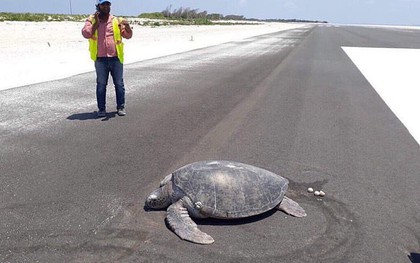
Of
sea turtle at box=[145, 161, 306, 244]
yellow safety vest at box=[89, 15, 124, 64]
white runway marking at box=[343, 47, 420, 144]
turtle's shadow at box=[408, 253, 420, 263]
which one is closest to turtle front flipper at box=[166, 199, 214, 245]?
sea turtle at box=[145, 161, 306, 244]

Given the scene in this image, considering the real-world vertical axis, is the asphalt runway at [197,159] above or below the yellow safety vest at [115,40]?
below

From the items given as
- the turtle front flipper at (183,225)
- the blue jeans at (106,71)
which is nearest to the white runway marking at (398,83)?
the turtle front flipper at (183,225)

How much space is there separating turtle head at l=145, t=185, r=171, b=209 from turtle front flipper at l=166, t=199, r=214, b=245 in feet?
0.42

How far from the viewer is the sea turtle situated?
12.8 feet

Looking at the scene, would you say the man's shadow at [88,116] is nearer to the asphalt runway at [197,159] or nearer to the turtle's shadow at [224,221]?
the asphalt runway at [197,159]

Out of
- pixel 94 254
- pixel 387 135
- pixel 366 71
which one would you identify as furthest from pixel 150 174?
pixel 366 71

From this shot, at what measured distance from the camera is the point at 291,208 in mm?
4316

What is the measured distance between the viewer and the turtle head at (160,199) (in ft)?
13.6

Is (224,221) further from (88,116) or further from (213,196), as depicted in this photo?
(88,116)

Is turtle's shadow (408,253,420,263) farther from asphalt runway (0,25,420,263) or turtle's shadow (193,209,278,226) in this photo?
turtle's shadow (193,209,278,226)

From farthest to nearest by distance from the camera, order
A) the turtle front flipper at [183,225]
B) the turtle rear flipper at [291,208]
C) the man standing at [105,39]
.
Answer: the man standing at [105,39]
the turtle rear flipper at [291,208]
the turtle front flipper at [183,225]

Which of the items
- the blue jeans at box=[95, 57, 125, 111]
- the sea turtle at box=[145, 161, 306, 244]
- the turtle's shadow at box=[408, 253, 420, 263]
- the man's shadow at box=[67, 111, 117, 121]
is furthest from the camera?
the man's shadow at box=[67, 111, 117, 121]

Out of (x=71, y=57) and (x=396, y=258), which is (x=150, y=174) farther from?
(x=71, y=57)

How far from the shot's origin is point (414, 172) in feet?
18.6
